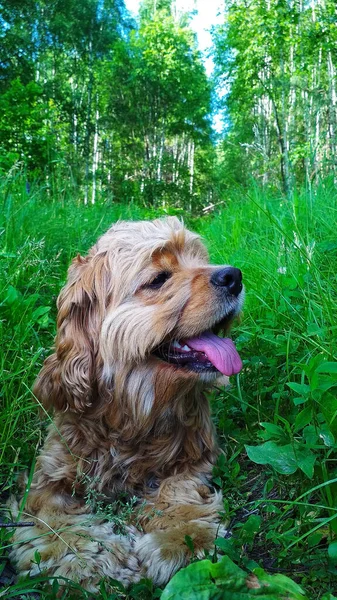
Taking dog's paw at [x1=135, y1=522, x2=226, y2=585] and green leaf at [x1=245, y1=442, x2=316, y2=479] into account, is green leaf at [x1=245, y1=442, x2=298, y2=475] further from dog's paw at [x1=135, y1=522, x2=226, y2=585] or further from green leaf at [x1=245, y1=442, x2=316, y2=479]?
dog's paw at [x1=135, y1=522, x2=226, y2=585]

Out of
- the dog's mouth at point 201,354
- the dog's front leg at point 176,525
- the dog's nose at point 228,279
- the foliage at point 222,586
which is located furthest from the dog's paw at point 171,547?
the dog's nose at point 228,279

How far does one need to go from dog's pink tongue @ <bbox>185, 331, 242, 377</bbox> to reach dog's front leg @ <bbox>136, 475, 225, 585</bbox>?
2.03 ft

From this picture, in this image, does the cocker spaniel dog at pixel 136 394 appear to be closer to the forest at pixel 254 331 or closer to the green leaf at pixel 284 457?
the forest at pixel 254 331

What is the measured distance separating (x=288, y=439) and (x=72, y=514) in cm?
113

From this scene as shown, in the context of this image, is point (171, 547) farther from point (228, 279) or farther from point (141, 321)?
point (228, 279)

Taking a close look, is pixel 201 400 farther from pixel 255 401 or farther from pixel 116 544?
pixel 116 544

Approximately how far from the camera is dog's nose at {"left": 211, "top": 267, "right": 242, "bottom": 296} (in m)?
2.36

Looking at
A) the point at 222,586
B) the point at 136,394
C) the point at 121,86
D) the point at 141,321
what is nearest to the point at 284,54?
the point at 121,86

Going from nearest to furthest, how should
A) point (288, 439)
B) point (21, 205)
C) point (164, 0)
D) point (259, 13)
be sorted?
1. point (288, 439)
2. point (21, 205)
3. point (259, 13)
4. point (164, 0)

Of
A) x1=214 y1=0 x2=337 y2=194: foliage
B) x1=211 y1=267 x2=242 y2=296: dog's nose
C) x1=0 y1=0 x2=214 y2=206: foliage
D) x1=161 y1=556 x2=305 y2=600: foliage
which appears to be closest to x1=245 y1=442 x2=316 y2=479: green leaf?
x1=161 y1=556 x2=305 y2=600: foliage

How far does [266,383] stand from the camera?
3.07m

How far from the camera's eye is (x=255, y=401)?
2.95 meters

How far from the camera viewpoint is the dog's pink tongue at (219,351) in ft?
7.52

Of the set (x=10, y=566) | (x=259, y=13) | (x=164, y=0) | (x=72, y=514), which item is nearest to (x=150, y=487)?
(x=72, y=514)
